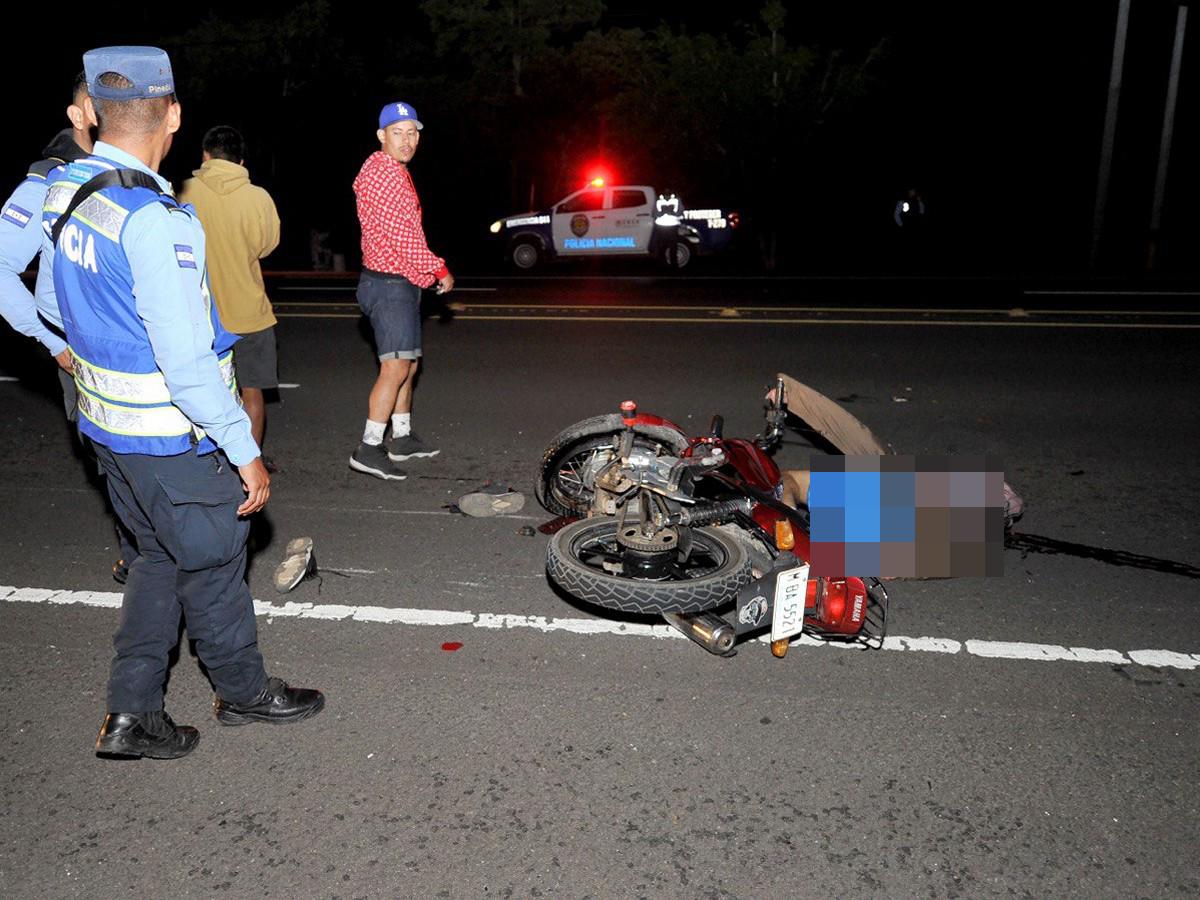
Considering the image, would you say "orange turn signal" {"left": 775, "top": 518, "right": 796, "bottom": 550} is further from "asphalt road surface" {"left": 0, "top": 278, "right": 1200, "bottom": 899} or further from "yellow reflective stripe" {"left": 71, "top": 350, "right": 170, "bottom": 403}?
"yellow reflective stripe" {"left": 71, "top": 350, "right": 170, "bottom": 403}

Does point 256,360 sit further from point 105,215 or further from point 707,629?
point 707,629

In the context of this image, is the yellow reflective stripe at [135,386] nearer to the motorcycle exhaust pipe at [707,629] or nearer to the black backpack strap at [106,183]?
the black backpack strap at [106,183]

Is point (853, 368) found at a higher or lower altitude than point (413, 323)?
lower

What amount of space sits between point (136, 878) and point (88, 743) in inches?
32.7

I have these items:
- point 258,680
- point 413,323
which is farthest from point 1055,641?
point 413,323

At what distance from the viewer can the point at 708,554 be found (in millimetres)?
4457

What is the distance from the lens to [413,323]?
21.7ft

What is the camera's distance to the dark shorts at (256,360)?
6180 mm

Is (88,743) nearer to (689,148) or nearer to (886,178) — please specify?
(689,148)

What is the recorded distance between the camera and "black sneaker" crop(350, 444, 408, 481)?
6641mm

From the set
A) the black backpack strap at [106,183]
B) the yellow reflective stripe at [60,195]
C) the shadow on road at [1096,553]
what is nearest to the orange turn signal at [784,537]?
the shadow on road at [1096,553]

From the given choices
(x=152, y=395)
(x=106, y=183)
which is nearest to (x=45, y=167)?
(x=106, y=183)

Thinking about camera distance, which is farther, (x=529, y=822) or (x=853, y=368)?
(x=853, y=368)

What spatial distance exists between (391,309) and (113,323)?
134 inches
